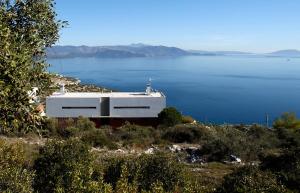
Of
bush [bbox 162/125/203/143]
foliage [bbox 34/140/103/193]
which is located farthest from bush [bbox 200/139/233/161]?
foliage [bbox 34/140/103/193]

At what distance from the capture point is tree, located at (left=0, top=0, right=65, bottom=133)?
8000 mm

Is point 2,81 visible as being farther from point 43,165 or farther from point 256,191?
point 43,165

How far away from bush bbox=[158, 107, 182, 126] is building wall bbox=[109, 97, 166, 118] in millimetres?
5444

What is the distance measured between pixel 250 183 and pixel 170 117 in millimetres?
36403

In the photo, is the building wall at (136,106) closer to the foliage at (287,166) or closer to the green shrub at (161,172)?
the foliage at (287,166)

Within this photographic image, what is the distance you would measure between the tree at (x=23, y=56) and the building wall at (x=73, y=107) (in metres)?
47.6

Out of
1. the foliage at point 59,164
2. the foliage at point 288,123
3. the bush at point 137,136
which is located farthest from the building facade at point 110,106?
the foliage at point 59,164

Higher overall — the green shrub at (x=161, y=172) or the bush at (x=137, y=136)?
the green shrub at (x=161, y=172)

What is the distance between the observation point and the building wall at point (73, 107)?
58031mm

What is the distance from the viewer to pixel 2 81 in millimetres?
7551

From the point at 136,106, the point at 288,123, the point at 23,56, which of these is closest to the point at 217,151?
the point at 23,56

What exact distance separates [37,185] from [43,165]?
1.63 m

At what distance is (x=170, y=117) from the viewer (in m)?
51.0

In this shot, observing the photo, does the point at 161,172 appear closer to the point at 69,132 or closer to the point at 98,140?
the point at 98,140
